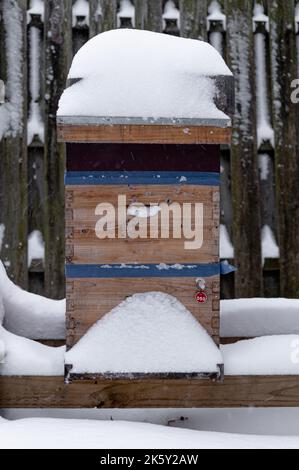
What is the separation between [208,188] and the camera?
2.07 m

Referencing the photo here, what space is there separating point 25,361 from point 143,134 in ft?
3.19

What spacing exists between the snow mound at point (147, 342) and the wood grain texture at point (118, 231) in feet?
0.52

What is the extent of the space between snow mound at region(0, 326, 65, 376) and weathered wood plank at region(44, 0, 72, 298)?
1906 millimetres

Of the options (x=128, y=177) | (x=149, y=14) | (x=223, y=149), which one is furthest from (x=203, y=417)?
(x=149, y=14)

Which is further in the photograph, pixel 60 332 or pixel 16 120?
pixel 16 120

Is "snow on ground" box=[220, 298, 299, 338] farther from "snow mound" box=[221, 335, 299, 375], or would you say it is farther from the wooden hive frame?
the wooden hive frame

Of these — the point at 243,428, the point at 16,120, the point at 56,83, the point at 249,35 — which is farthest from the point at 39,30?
the point at 243,428

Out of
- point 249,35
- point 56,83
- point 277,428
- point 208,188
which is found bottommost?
point 277,428

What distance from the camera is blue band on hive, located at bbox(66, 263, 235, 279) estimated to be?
2.05 meters

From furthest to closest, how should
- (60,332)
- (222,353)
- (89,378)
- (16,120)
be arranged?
(16,120) < (60,332) < (222,353) < (89,378)

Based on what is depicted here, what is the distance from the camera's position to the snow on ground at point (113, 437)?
67.2 inches

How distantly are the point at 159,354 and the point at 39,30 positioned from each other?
3063mm

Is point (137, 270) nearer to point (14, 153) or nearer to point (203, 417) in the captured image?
point (203, 417)
